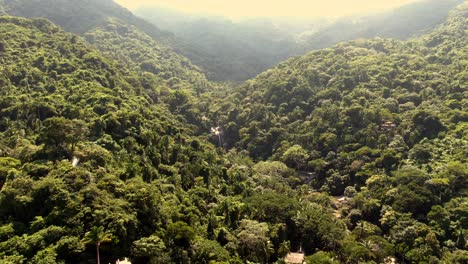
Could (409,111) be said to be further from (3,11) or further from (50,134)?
(3,11)

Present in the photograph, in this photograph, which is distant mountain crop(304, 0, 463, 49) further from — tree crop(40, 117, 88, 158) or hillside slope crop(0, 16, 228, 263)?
tree crop(40, 117, 88, 158)

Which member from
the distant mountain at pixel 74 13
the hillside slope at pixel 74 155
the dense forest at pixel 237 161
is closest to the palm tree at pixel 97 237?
the dense forest at pixel 237 161

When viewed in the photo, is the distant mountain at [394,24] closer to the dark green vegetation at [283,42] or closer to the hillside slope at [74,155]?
the dark green vegetation at [283,42]

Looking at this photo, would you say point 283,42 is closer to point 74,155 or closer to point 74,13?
point 74,13

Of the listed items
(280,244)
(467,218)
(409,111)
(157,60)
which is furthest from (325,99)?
(157,60)

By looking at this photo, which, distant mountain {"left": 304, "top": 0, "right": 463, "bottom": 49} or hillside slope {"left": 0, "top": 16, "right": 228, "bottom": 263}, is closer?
hillside slope {"left": 0, "top": 16, "right": 228, "bottom": 263}

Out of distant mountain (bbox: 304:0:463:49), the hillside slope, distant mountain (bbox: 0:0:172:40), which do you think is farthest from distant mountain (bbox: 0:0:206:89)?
distant mountain (bbox: 304:0:463:49)
